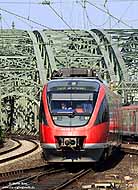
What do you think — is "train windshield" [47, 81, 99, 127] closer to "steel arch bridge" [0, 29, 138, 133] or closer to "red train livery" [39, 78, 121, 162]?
"red train livery" [39, 78, 121, 162]

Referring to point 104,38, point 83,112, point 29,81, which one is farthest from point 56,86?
point 104,38

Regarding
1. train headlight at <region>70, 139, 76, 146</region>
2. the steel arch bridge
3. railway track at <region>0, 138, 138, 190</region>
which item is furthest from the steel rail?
the steel arch bridge

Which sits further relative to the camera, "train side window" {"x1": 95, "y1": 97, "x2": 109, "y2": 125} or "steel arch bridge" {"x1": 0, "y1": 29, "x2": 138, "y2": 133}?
"steel arch bridge" {"x1": 0, "y1": 29, "x2": 138, "y2": 133}

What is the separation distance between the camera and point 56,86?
1948cm

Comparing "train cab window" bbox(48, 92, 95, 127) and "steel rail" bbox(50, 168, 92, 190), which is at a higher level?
"train cab window" bbox(48, 92, 95, 127)

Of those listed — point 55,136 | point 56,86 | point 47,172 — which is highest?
point 56,86

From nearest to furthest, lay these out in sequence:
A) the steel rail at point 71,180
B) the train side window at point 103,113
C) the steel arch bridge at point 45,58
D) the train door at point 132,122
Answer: the steel rail at point 71,180, the train side window at point 103,113, the train door at point 132,122, the steel arch bridge at point 45,58

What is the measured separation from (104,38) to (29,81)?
12.3m

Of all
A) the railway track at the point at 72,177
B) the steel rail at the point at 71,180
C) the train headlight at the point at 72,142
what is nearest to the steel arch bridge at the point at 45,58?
the railway track at the point at 72,177

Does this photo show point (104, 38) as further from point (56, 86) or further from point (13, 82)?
point (56, 86)

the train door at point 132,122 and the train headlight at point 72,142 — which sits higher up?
the train headlight at point 72,142

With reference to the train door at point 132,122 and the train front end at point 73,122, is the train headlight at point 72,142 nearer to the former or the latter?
the train front end at point 73,122

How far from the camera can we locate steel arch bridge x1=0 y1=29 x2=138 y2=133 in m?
74.4

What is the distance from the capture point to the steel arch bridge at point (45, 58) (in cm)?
7438
